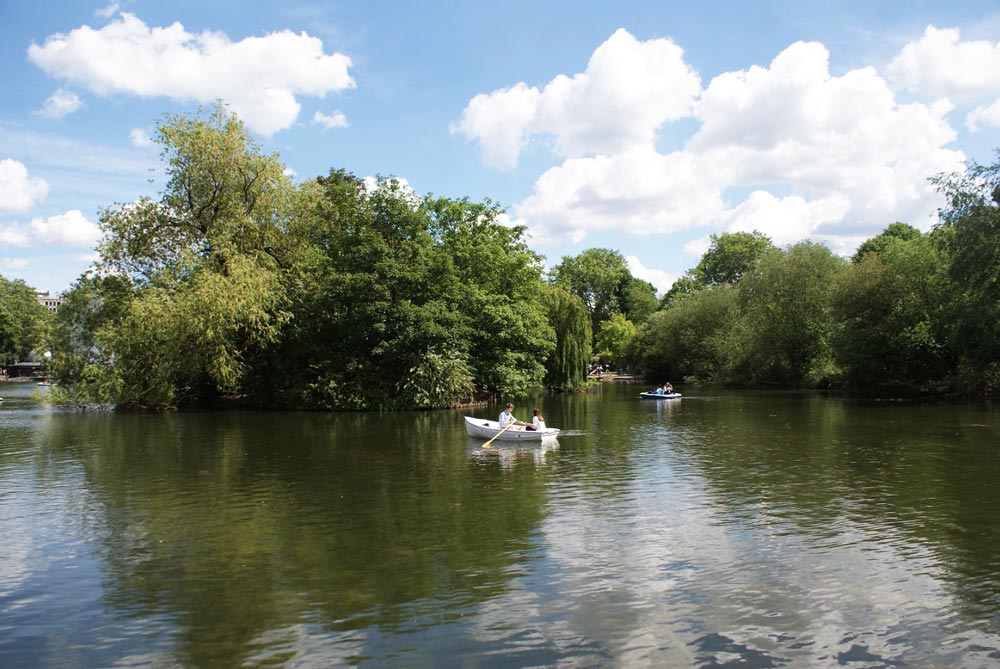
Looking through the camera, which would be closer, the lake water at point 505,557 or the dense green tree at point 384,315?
the lake water at point 505,557

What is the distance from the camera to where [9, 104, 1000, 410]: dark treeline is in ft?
126

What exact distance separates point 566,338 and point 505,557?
49542mm

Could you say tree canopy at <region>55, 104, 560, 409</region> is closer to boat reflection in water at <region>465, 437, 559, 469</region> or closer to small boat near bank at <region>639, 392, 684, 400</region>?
small boat near bank at <region>639, 392, 684, 400</region>

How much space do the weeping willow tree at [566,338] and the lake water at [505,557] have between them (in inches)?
1460

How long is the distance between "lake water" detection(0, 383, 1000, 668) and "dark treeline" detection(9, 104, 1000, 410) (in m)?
16.1

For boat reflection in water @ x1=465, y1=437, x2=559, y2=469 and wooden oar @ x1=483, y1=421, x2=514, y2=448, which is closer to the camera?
boat reflection in water @ x1=465, y1=437, x2=559, y2=469

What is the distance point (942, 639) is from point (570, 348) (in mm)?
52616

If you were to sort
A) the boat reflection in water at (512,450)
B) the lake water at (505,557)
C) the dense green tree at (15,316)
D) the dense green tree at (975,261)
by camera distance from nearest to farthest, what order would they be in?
the lake water at (505,557)
the boat reflection in water at (512,450)
the dense green tree at (975,261)
the dense green tree at (15,316)

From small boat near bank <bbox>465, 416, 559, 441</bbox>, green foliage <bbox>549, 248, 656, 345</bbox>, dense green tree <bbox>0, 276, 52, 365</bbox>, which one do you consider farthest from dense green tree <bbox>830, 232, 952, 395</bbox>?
dense green tree <bbox>0, 276, 52, 365</bbox>

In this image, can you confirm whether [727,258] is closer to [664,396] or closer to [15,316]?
[664,396]

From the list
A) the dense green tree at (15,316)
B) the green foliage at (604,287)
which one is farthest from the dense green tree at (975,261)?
the dense green tree at (15,316)

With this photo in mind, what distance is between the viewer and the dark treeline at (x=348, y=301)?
126 ft

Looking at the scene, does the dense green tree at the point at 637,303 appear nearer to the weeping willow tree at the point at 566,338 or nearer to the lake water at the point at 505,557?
the weeping willow tree at the point at 566,338

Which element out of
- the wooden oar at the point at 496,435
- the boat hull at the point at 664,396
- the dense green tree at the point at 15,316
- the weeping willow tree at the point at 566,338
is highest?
the dense green tree at the point at 15,316
